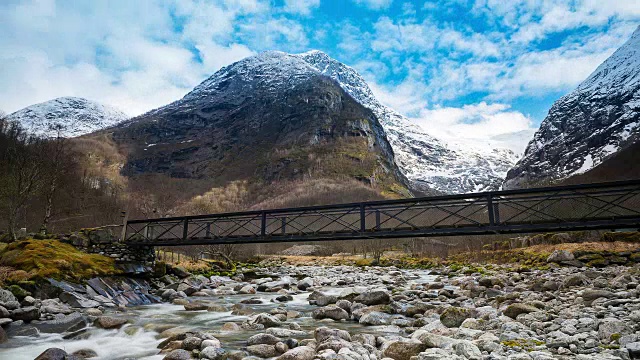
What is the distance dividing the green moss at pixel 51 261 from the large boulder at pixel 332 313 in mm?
11555

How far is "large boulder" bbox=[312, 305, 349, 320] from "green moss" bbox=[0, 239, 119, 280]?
1156 centimetres

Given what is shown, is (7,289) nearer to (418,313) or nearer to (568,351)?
(418,313)

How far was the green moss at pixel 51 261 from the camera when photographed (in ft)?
53.6

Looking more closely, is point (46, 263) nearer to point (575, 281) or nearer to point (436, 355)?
point (436, 355)

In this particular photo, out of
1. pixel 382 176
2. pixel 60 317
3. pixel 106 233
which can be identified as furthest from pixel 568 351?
pixel 382 176

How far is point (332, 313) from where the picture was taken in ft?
45.8

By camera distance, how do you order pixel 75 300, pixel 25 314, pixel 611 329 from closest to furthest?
pixel 611 329 < pixel 25 314 < pixel 75 300

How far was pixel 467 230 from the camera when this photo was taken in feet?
53.4

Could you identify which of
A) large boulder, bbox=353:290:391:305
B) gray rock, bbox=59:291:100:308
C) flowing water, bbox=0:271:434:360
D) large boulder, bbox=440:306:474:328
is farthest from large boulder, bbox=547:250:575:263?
gray rock, bbox=59:291:100:308

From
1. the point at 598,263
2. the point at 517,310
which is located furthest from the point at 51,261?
the point at 598,263

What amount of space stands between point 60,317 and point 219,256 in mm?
37063

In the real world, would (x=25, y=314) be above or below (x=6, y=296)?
below

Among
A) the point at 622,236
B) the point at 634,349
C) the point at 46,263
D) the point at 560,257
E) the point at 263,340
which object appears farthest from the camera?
the point at 622,236

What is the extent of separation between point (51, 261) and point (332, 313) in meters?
13.4
